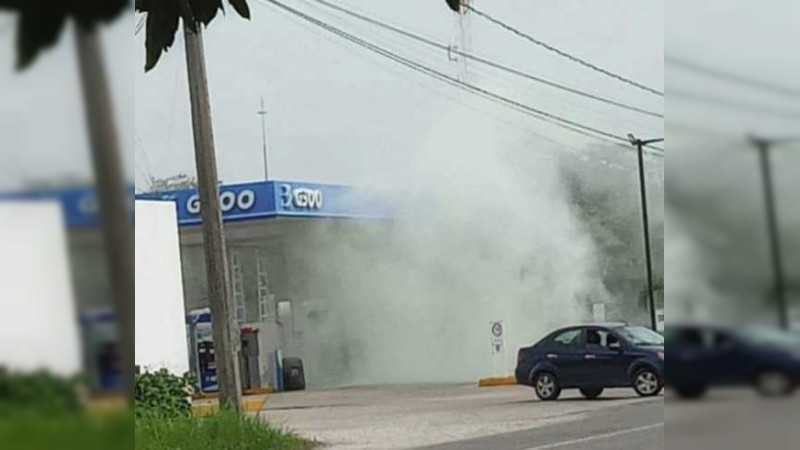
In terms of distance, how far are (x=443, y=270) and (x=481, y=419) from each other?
29 cm

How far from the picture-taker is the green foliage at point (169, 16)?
188 centimetres

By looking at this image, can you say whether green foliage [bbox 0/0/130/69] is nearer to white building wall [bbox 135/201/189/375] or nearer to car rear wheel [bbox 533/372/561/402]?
white building wall [bbox 135/201/189/375]

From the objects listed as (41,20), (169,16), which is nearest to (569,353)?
(169,16)

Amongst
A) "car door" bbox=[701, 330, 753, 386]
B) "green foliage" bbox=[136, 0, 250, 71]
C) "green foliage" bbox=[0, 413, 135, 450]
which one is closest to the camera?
"green foliage" bbox=[0, 413, 135, 450]

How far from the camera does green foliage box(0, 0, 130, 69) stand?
1002 mm

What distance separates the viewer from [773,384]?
1.40m

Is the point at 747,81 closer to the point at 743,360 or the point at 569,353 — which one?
the point at 743,360

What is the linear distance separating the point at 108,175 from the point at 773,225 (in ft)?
2.92

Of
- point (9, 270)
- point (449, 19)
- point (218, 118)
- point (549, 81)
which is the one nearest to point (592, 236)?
point (549, 81)

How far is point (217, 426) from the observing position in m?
2.15

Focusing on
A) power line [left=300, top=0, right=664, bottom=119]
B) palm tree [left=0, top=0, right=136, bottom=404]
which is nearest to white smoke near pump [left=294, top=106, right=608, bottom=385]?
power line [left=300, top=0, right=664, bottom=119]

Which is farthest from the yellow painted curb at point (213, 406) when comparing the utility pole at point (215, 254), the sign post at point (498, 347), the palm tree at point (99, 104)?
the palm tree at point (99, 104)

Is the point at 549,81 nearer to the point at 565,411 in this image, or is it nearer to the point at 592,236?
the point at 592,236

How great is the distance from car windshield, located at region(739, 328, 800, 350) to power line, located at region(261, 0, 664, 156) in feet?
1.70
